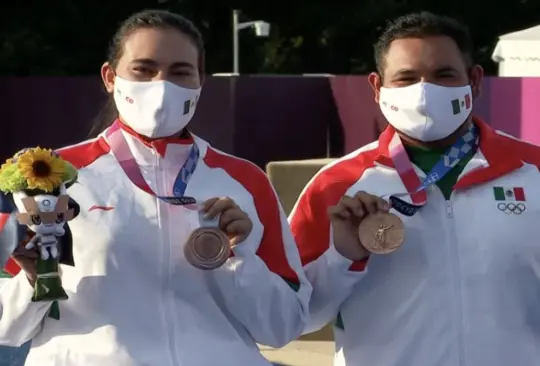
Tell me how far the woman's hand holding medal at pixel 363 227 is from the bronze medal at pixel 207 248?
15.3 inches

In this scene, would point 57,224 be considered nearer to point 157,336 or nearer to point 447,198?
Answer: point 157,336

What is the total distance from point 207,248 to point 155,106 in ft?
1.52

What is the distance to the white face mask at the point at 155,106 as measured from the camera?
339 cm

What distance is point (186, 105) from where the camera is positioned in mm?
3436

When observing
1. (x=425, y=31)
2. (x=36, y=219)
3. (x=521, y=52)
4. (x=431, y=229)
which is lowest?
(x=521, y=52)

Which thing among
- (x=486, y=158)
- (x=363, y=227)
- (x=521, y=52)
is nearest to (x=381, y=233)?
(x=363, y=227)

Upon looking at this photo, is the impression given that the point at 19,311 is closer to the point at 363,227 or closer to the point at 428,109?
the point at 363,227

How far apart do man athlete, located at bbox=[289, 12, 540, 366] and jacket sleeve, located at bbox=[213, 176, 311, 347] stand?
0.14 m

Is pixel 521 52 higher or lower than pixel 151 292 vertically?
lower

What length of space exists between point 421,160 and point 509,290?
0.48 metres

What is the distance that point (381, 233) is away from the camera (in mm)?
3367

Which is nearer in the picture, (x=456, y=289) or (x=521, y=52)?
(x=456, y=289)

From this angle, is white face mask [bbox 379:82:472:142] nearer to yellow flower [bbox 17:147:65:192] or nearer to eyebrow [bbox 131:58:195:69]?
eyebrow [bbox 131:58:195:69]

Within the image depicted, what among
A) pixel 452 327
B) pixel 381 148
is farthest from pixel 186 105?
pixel 452 327
